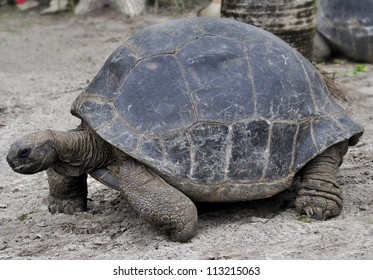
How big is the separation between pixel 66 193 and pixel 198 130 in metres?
1.08

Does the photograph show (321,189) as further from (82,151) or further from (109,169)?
(82,151)

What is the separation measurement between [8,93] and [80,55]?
1779 millimetres

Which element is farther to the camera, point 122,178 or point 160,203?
point 122,178

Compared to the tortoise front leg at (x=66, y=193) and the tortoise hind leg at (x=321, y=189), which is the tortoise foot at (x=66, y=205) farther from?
the tortoise hind leg at (x=321, y=189)

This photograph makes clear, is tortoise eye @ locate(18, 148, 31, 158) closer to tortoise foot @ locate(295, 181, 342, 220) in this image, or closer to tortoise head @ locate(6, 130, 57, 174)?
tortoise head @ locate(6, 130, 57, 174)

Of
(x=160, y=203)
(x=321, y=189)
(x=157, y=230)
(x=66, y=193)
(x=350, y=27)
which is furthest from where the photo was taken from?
(x=350, y=27)

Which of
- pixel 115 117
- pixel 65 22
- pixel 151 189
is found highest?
pixel 115 117

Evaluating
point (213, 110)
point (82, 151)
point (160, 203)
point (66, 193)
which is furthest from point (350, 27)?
point (160, 203)

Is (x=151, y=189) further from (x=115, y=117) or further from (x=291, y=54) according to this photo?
(x=291, y=54)

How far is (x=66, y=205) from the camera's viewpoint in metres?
4.70

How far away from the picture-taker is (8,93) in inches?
299

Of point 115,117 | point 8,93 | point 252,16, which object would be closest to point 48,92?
point 8,93

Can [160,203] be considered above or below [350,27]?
above

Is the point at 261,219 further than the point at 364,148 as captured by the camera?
No
